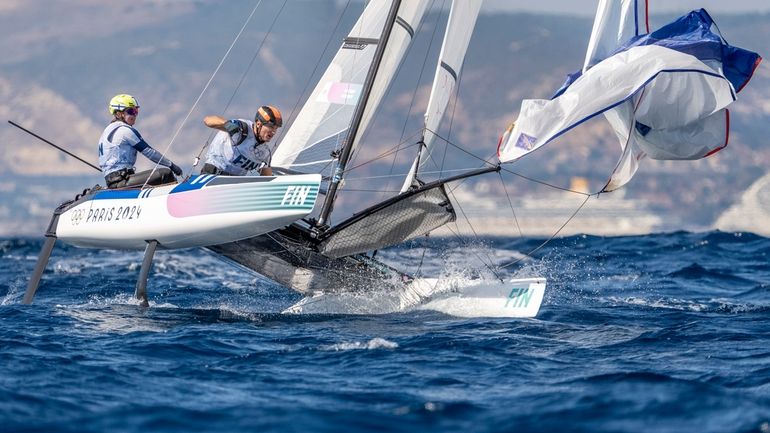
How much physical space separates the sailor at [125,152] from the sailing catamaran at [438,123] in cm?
77

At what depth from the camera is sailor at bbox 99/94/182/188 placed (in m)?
8.62

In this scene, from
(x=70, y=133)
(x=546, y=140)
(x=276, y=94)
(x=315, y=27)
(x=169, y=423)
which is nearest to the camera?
(x=169, y=423)

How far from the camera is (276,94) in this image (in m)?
103

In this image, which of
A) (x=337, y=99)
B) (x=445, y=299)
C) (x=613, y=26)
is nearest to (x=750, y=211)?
(x=337, y=99)

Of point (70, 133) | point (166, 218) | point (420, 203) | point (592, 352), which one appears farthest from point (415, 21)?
point (70, 133)

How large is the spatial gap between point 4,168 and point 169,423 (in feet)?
258

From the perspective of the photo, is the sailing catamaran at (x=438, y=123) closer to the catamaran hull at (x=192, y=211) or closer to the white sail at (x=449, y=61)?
the white sail at (x=449, y=61)

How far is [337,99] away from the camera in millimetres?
9391

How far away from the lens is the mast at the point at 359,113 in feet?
28.3

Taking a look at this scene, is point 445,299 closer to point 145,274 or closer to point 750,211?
point 145,274

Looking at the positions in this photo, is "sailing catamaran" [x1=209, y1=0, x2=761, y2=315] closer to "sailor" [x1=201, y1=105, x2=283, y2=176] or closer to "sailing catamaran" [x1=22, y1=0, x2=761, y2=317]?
"sailing catamaran" [x1=22, y1=0, x2=761, y2=317]

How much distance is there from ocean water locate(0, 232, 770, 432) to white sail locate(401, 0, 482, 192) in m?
1.27

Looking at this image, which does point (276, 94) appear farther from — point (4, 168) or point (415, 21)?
point (415, 21)

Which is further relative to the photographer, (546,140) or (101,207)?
(101,207)
